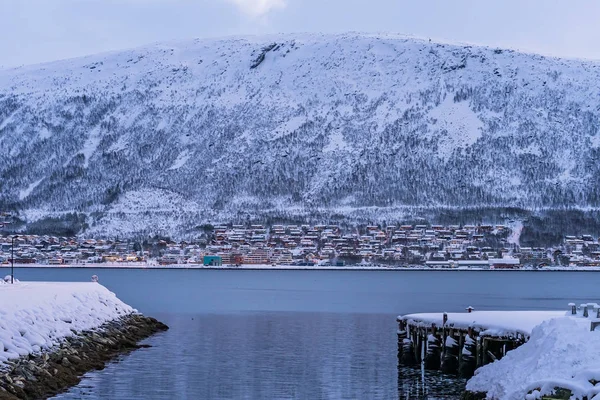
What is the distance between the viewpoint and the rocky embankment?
32094 mm

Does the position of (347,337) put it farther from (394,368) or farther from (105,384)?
(105,384)

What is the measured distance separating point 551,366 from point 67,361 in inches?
845

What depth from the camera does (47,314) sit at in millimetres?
42688

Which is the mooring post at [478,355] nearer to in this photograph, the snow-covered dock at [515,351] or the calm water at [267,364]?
the snow-covered dock at [515,351]

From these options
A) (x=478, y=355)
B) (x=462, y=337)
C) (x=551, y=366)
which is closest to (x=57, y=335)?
(x=462, y=337)

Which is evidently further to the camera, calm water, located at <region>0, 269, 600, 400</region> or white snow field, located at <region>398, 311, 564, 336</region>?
calm water, located at <region>0, 269, 600, 400</region>

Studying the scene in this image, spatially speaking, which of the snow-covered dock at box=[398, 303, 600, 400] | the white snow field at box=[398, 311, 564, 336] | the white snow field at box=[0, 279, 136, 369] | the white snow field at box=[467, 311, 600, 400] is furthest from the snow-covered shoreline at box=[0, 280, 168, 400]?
the white snow field at box=[467, 311, 600, 400]

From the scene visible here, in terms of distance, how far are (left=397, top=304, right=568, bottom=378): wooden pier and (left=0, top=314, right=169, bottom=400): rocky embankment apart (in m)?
14.6

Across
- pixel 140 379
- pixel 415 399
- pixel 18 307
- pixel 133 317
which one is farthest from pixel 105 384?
pixel 133 317

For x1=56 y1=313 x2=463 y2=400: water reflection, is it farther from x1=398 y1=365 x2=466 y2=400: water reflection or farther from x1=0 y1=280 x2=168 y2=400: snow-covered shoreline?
x1=0 y1=280 x2=168 y2=400: snow-covered shoreline

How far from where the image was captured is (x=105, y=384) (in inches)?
1480

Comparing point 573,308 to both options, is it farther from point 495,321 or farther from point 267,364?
point 267,364

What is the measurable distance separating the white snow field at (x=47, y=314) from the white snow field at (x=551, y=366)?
16.6m

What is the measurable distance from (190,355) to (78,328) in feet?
18.9
